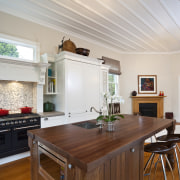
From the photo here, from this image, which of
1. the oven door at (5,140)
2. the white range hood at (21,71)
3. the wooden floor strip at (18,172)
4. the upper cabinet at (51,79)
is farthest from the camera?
the upper cabinet at (51,79)

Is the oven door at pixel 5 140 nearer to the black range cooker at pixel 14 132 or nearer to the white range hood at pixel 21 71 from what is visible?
the black range cooker at pixel 14 132

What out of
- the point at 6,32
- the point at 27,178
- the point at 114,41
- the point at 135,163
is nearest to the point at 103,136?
the point at 135,163

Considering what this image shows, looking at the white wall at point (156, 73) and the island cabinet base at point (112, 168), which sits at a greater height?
the white wall at point (156, 73)

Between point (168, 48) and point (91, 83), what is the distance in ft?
13.6

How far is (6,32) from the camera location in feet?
9.98

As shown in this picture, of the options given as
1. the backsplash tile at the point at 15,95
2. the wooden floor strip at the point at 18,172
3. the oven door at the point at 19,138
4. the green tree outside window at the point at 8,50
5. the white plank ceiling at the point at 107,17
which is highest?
the white plank ceiling at the point at 107,17

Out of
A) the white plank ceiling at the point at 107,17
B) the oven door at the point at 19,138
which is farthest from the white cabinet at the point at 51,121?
the white plank ceiling at the point at 107,17

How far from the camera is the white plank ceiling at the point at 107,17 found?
2.91 metres

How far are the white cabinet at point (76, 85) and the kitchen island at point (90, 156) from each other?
176 cm

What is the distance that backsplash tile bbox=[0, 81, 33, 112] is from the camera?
307 cm

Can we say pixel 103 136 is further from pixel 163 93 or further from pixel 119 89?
pixel 163 93

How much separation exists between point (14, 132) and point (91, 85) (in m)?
2.21

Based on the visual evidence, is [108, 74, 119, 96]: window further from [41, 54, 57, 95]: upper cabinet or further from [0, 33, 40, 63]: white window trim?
[0, 33, 40, 63]: white window trim

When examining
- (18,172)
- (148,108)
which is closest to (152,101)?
(148,108)
